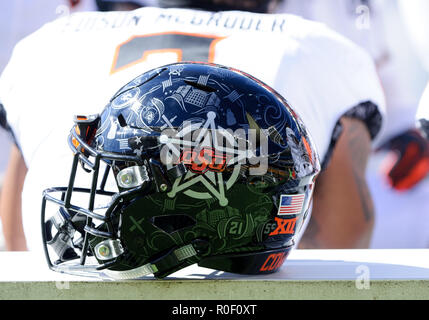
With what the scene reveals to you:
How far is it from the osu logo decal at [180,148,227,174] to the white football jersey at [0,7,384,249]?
672 mm

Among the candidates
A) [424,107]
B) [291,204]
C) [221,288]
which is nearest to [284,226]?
[291,204]

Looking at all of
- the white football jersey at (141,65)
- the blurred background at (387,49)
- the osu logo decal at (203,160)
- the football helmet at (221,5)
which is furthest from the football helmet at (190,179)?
the blurred background at (387,49)

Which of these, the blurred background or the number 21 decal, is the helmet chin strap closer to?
the number 21 decal

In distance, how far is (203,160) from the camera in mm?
955

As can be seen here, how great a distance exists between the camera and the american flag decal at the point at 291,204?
100cm

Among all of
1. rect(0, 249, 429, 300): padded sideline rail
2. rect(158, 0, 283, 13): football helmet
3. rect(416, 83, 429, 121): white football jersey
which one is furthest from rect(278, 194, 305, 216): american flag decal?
rect(416, 83, 429, 121): white football jersey

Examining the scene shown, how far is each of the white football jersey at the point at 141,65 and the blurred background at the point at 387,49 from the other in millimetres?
190

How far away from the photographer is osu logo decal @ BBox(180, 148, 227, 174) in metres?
0.95

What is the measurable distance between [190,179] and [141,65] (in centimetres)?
80

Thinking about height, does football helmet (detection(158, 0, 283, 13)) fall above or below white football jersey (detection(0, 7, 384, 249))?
above

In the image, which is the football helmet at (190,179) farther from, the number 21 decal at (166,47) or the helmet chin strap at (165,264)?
the number 21 decal at (166,47)

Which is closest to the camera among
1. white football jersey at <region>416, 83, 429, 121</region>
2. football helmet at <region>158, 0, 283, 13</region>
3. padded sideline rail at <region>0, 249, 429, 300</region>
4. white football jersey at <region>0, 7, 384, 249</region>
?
padded sideline rail at <region>0, 249, 429, 300</region>

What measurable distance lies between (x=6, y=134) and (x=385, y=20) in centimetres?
134

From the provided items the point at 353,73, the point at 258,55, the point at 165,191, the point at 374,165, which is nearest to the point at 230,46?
the point at 258,55
